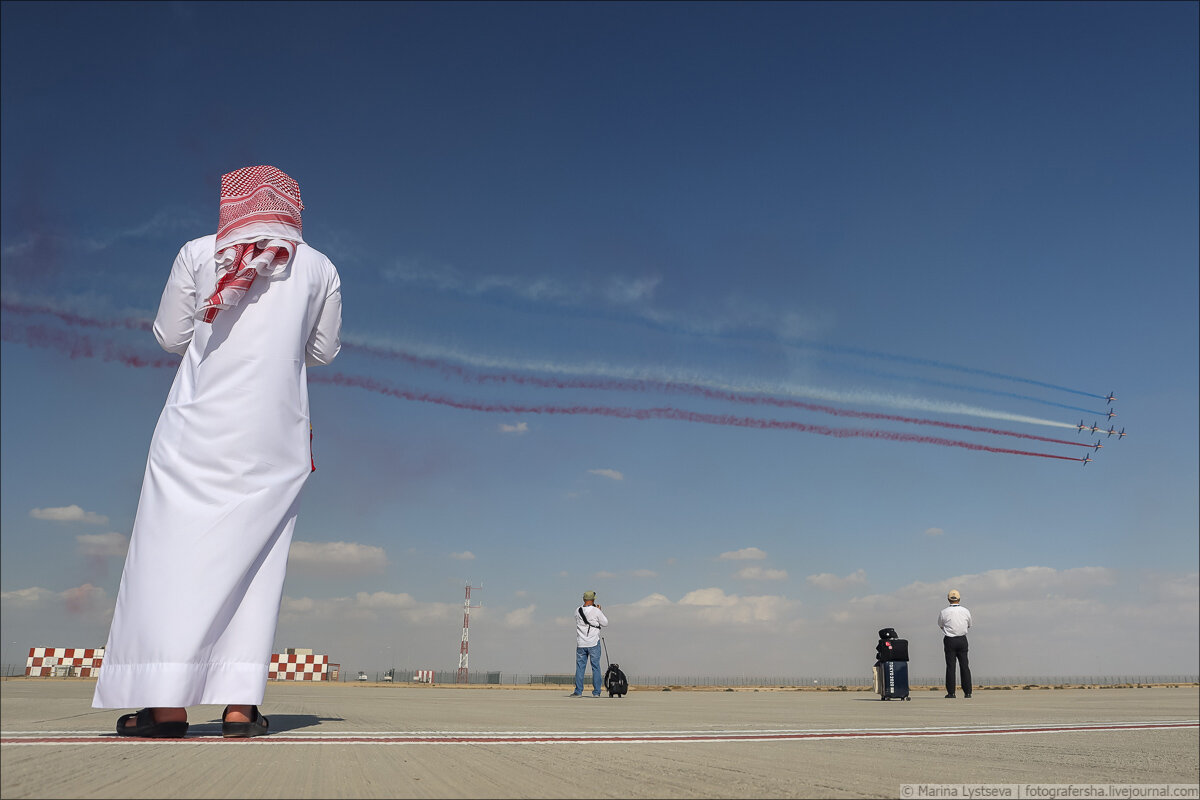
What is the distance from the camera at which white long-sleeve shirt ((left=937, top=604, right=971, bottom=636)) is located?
551 inches

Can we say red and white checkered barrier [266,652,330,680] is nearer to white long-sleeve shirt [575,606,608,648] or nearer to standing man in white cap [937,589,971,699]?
white long-sleeve shirt [575,606,608,648]

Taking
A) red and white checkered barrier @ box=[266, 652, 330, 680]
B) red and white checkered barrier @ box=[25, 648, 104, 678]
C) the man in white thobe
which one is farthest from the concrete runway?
red and white checkered barrier @ box=[266, 652, 330, 680]

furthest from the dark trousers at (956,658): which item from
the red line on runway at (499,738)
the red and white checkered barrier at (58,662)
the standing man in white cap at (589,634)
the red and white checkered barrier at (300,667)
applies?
the red and white checkered barrier at (300,667)

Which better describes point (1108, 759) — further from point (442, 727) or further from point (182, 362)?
point (182, 362)

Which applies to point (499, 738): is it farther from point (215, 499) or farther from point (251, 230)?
point (251, 230)

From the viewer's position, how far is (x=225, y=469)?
3.67m

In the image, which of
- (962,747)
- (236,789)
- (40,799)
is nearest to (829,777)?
(962,747)

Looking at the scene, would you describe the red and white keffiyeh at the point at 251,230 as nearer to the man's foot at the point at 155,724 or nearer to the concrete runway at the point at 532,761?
the man's foot at the point at 155,724

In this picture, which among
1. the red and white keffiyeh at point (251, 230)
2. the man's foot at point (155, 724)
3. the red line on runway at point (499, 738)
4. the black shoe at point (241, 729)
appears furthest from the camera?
the red and white keffiyeh at point (251, 230)

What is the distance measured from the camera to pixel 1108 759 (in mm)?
3291

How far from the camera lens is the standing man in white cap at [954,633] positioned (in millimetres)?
13703

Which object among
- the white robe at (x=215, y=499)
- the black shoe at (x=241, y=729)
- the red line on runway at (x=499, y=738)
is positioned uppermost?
the white robe at (x=215, y=499)

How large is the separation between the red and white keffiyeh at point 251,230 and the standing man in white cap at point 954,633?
1310cm

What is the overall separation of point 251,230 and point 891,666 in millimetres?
12414
